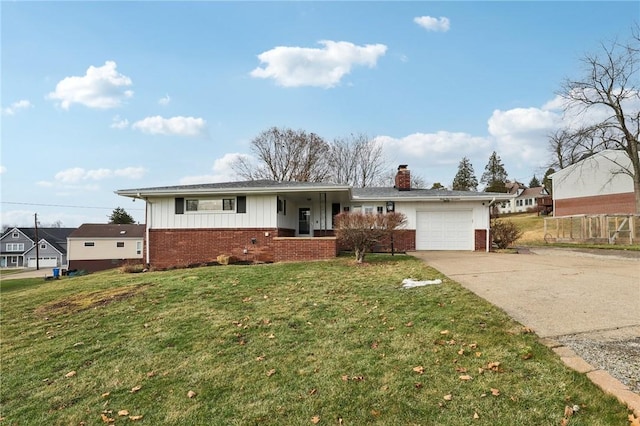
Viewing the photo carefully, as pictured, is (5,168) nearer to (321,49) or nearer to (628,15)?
(321,49)

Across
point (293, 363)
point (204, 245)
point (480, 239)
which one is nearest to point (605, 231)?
point (480, 239)

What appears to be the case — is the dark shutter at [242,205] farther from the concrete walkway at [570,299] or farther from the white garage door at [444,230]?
the white garage door at [444,230]

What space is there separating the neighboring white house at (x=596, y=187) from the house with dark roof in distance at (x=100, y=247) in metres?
41.5

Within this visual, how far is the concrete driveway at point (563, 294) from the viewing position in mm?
4270

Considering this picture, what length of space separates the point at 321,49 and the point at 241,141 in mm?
18754

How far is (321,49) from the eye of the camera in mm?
15828

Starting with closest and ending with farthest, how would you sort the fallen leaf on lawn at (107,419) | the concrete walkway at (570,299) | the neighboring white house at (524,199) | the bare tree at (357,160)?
1. the fallen leaf on lawn at (107,419)
2. the concrete walkway at (570,299)
3. the bare tree at (357,160)
4. the neighboring white house at (524,199)

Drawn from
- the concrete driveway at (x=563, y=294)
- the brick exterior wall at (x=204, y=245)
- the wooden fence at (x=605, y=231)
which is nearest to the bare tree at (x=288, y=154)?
the brick exterior wall at (x=204, y=245)

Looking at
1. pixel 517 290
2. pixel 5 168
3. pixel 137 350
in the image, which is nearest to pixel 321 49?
pixel 517 290

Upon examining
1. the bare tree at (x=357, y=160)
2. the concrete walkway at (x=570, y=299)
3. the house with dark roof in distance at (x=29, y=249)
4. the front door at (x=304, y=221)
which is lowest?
the house with dark roof in distance at (x=29, y=249)

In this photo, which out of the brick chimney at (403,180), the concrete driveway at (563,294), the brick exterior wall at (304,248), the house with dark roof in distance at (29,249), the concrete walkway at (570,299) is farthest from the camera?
the house with dark roof in distance at (29,249)

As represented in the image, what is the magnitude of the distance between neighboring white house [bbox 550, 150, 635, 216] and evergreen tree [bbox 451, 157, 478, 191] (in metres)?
17.3

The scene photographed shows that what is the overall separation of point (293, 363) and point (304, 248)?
26.8 ft

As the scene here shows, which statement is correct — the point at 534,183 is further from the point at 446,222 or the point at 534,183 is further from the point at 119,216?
the point at 119,216
